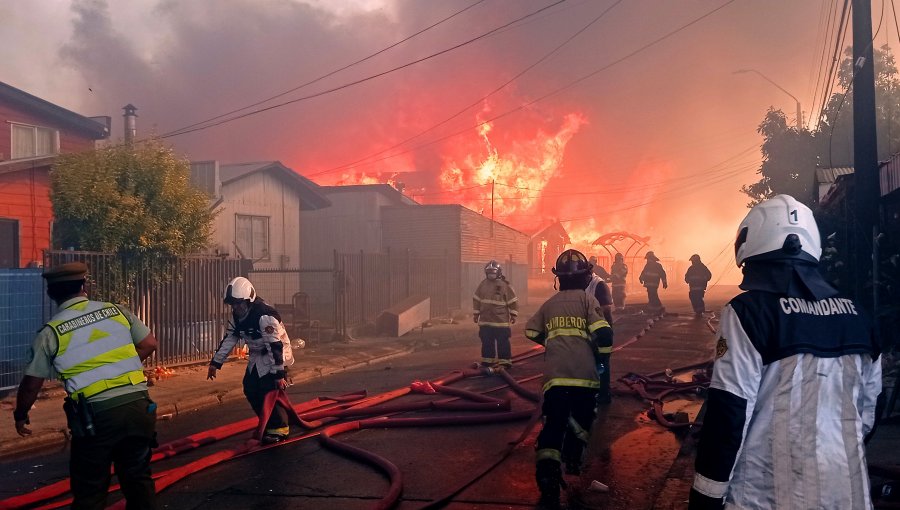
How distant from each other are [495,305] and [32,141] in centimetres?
1895

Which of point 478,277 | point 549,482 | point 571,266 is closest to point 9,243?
point 478,277

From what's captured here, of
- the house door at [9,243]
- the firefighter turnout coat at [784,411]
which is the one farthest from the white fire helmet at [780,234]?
the house door at [9,243]

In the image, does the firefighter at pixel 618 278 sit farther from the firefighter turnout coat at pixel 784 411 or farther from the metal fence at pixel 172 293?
the firefighter turnout coat at pixel 784 411

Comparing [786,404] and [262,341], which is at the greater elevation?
[786,404]

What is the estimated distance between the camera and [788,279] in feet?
8.11

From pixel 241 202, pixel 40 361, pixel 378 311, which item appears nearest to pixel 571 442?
pixel 40 361

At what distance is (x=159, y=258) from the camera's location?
43.4 feet

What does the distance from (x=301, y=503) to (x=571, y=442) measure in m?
2.18

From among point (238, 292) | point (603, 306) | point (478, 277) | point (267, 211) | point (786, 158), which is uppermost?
point (786, 158)

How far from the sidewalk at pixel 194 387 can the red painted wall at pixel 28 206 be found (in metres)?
8.03

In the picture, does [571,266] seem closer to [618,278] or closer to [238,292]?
[238,292]

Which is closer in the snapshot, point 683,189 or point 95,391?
point 95,391

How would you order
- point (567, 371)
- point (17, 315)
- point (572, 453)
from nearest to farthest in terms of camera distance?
1. point (567, 371)
2. point (572, 453)
3. point (17, 315)

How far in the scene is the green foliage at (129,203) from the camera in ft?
41.7
